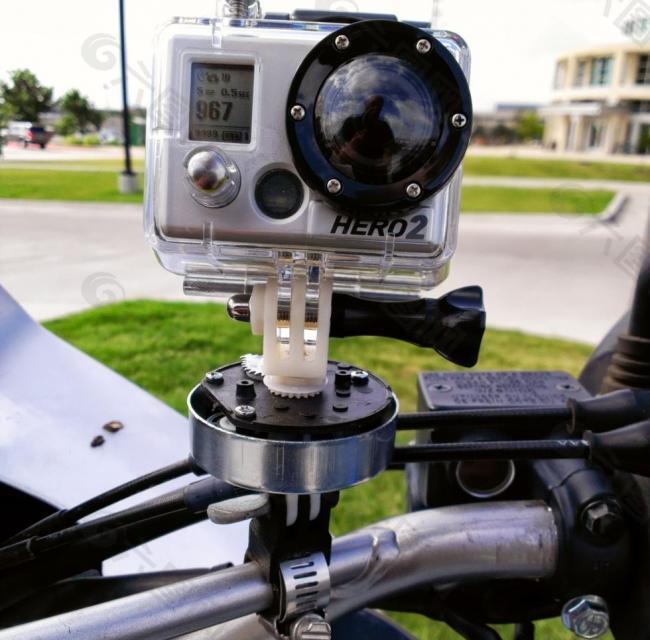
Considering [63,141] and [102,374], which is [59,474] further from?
[63,141]

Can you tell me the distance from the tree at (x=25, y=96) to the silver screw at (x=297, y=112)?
523 mm

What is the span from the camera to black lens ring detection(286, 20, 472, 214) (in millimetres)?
501

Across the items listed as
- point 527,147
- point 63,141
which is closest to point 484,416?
point 63,141

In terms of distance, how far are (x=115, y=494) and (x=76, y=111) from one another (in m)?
0.54

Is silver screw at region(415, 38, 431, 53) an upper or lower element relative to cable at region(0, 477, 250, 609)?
upper

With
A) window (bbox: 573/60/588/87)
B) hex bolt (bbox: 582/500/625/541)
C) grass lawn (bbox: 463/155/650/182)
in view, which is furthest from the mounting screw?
window (bbox: 573/60/588/87)

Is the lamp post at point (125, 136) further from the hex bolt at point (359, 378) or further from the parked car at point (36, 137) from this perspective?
the hex bolt at point (359, 378)

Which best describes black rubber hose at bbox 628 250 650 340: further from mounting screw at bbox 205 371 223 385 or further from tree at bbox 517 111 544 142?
tree at bbox 517 111 544 142

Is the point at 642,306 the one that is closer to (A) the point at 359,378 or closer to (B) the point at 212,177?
(A) the point at 359,378

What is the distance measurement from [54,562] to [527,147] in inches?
975

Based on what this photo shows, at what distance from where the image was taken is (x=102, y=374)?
3.53ft

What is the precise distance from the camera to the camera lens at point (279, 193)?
1.75ft

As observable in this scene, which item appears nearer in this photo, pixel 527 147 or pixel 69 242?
pixel 69 242

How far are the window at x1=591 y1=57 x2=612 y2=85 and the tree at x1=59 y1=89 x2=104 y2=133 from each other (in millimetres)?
21720
